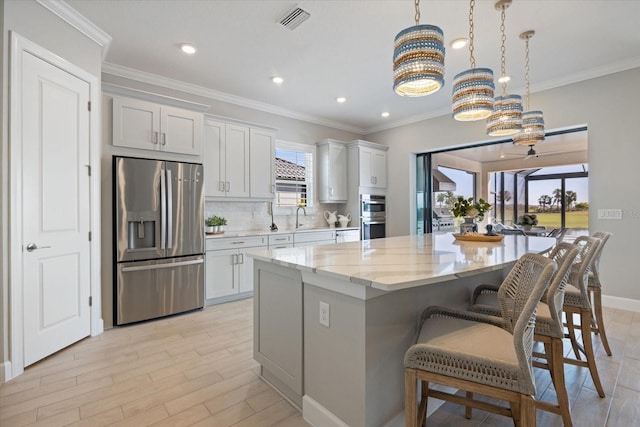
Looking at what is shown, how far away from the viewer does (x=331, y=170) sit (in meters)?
5.64

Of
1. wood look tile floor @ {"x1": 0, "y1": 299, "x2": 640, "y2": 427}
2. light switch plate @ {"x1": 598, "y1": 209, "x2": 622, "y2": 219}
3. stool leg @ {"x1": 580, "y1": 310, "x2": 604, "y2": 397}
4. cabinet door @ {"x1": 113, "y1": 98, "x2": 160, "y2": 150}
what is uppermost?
cabinet door @ {"x1": 113, "y1": 98, "x2": 160, "y2": 150}

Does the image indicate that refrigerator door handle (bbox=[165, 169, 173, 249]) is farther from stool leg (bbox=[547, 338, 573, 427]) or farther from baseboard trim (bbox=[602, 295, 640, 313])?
baseboard trim (bbox=[602, 295, 640, 313])

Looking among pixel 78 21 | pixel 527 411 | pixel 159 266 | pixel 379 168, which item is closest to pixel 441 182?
pixel 379 168

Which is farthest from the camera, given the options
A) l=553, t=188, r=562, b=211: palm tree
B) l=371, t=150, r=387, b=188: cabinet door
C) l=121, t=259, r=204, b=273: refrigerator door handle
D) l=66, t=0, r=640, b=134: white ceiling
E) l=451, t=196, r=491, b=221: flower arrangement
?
l=553, t=188, r=562, b=211: palm tree

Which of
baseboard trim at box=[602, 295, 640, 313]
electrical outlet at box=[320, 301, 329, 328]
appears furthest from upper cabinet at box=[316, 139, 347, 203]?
electrical outlet at box=[320, 301, 329, 328]

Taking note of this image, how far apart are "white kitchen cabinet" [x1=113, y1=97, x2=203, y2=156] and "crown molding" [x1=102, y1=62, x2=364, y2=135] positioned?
2.18 feet

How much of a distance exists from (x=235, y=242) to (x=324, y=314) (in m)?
2.71

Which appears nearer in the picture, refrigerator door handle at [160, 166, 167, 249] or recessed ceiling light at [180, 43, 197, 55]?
recessed ceiling light at [180, 43, 197, 55]

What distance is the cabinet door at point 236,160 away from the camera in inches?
169

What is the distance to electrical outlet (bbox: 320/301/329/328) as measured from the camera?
1.62m

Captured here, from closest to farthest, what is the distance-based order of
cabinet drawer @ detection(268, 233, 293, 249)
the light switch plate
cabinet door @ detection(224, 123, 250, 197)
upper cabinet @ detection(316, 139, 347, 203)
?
the light switch plate → cabinet door @ detection(224, 123, 250, 197) → cabinet drawer @ detection(268, 233, 293, 249) → upper cabinet @ detection(316, 139, 347, 203)

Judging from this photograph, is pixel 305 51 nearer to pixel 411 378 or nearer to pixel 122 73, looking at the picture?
pixel 122 73

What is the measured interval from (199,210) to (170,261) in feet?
2.20

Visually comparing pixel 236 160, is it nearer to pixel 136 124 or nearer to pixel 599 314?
pixel 136 124
